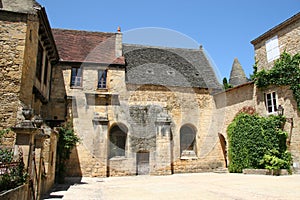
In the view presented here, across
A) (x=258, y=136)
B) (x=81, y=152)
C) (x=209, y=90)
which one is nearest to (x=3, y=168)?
(x=81, y=152)

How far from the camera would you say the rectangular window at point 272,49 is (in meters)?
13.5

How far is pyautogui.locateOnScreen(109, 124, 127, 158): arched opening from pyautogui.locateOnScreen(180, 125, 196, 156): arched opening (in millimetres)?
4062

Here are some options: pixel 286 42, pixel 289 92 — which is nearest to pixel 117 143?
pixel 289 92

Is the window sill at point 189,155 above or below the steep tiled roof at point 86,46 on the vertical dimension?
below

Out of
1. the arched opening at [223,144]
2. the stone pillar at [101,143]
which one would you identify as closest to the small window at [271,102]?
the arched opening at [223,144]

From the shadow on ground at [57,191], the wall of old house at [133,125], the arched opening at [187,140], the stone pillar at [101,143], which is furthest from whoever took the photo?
the arched opening at [187,140]

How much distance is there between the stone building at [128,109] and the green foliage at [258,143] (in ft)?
9.47

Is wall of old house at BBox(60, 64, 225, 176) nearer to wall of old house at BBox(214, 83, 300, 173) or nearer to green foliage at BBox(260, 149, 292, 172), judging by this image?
wall of old house at BBox(214, 83, 300, 173)

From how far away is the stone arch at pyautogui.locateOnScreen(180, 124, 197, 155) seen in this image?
55.9ft

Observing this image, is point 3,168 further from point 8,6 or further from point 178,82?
point 178,82

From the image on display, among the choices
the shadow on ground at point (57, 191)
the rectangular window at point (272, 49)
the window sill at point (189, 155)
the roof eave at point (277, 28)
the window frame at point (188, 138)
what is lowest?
the shadow on ground at point (57, 191)

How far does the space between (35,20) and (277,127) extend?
12205mm

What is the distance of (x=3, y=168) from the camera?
521cm

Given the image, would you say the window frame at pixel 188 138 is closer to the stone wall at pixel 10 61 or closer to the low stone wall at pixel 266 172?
the low stone wall at pixel 266 172
